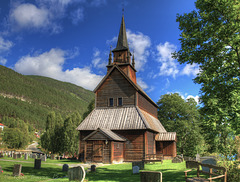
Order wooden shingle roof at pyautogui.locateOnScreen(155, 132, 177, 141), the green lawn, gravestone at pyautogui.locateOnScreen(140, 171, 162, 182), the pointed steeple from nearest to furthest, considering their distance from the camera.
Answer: gravestone at pyautogui.locateOnScreen(140, 171, 162, 182) < the green lawn < wooden shingle roof at pyautogui.locateOnScreen(155, 132, 177, 141) < the pointed steeple

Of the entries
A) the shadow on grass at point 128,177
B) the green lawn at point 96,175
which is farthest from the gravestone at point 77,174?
the shadow on grass at point 128,177

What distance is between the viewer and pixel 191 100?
2032 inches

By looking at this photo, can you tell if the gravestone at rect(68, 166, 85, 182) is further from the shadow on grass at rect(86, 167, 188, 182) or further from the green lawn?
the shadow on grass at rect(86, 167, 188, 182)

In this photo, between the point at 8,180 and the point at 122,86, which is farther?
the point at 122,86

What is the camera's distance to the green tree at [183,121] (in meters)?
47.0

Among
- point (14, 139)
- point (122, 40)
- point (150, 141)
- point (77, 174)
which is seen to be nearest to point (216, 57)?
point (77, 174)

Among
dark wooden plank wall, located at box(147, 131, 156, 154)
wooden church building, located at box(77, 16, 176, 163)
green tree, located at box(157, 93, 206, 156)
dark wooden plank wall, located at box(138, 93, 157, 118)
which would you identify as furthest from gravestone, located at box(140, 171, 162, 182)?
green tree, located at box(157, 93, 206, 156)

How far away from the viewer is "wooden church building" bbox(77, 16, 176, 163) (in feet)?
89.7

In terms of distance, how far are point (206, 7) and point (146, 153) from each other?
20403 mm

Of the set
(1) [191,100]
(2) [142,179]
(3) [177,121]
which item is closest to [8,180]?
(2) [142,179]

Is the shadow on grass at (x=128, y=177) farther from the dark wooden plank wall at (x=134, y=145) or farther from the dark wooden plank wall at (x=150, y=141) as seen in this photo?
the dark wooden plank wall at (x=150, y=141)

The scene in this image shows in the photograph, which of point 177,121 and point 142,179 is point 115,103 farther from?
point 142,179

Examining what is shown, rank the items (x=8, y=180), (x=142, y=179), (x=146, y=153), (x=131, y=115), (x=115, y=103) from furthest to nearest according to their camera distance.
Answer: (x=115, y=103) < (x=131, y=115) < (x=146, y=153) < (x=8, y=180) < (x=142, y=179)

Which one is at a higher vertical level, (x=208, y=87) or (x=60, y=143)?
(x=208, y=87)
